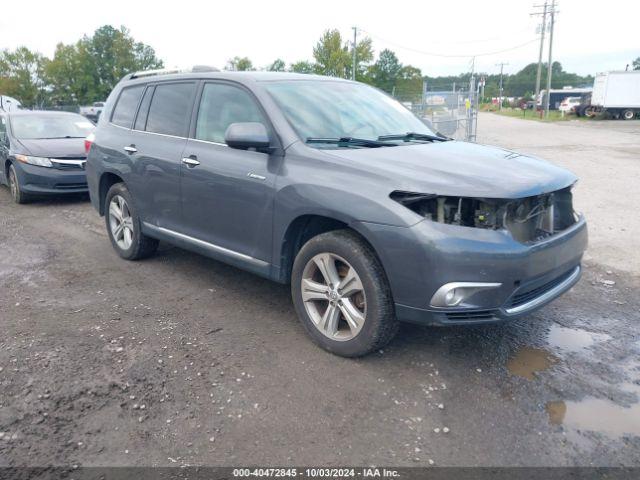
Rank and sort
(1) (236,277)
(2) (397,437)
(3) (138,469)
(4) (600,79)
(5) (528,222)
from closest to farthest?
1. (3) (138,469)
2. (2) (397,437)
3. (5) (528,222)
4. (1) (236,277)
5. (4) (600,79)

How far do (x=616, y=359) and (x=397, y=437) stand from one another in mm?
1843

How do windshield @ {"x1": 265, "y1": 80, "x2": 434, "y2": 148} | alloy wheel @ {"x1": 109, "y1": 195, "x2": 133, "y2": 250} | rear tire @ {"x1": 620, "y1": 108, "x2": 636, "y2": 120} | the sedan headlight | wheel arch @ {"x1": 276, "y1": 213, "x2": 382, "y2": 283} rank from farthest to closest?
rear tire @ {"x1": 620, "y1": 108, "x2": 636, "y2": 120}
the sedan headlight
alloy wheel @ {"x1": 109, "y1": 195, "x2": 133, "y2": 250}
windshield @ {"x1": 265, "y1": 80, "x2": 434, "y2": 148}
wheel arch @ {"x1": 276, "y1": 213, "x2": 382, "y2": 283}

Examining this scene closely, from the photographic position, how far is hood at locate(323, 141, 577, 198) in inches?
129

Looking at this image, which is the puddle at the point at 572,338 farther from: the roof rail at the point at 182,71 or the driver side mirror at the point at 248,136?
the roof rail at the point at 182,71

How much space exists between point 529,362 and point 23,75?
70.8m

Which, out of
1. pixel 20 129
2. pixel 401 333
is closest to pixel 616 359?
pixel 401 333

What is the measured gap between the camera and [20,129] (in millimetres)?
9805

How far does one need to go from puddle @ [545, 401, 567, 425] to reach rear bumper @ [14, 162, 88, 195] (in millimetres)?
8254

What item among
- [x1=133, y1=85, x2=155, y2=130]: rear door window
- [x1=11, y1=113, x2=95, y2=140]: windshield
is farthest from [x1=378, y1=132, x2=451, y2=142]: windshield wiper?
[x1=11, y1=113, x2=95, y2=140]: windshield

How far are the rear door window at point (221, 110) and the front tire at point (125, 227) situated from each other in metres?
1.34

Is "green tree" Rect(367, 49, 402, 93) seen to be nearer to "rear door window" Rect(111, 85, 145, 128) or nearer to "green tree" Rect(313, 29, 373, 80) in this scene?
"green tree" Rect(313, 29, 373, 80)

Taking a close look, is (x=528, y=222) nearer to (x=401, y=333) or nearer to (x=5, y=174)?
(x=401, y=333)

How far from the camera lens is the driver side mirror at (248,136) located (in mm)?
3900

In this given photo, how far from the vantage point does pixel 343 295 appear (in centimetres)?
367
